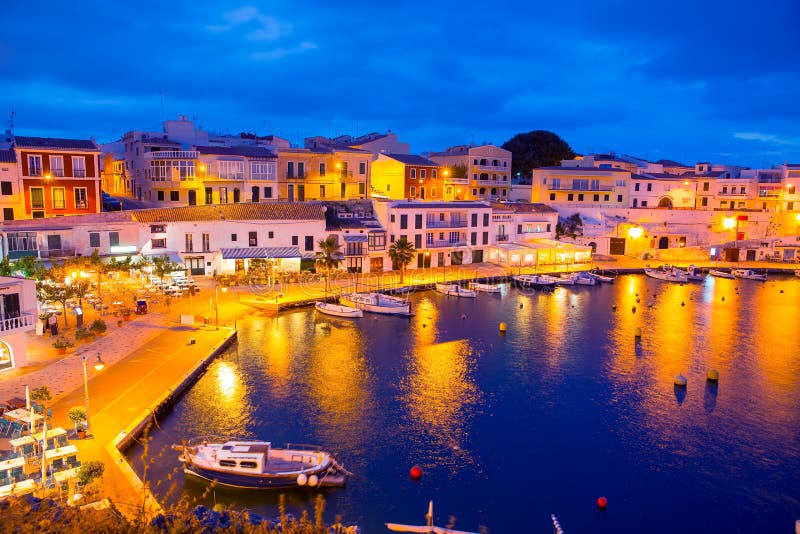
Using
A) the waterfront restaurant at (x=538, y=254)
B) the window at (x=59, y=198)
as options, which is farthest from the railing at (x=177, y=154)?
the waterfront restaurant at (x=538, y=254)

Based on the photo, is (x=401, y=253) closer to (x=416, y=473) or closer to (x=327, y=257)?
(x=327, y=257)

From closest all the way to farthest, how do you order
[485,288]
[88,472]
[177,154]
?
1. [88,472]
2. [485,288]
3. [177,154]

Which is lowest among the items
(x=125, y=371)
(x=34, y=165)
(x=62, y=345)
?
(x=125, y=371)

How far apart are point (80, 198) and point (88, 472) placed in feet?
126

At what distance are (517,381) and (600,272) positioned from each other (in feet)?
127

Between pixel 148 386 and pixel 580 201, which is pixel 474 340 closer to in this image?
pixel 148 386

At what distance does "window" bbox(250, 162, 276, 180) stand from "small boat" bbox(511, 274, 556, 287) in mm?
28061

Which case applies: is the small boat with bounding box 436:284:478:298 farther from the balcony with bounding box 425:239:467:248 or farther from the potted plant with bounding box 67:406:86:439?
the potted plant with bounding box 67:406:86:439

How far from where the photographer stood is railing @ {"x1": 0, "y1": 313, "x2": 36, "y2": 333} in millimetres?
26484

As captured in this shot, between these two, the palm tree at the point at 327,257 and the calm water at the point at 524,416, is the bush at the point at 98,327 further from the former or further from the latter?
the palm tree at the point at 327,257

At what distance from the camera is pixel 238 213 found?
54.0 meters

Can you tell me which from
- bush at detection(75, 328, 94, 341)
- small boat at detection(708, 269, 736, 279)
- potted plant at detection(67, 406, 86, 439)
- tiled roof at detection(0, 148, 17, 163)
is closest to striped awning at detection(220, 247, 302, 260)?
tiled roof at detection(0, 148, 17, 163)

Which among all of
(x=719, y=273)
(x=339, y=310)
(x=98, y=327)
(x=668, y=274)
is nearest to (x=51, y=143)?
(x=98, y=327)

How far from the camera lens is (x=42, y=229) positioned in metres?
44.3
